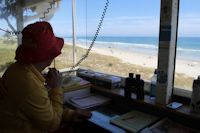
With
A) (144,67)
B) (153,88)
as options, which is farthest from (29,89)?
(144,67)

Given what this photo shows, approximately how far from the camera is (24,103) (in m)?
0.87

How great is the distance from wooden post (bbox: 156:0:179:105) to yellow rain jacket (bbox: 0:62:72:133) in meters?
0.67

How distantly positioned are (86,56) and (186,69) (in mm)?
986

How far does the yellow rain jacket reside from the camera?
0.87 m

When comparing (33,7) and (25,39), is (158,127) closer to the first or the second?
(25,39)

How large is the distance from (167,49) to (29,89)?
82 cm

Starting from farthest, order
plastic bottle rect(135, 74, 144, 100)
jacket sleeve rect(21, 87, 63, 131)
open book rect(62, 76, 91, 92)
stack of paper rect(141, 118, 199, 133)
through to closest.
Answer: open book rect(62, 76, 91, 92) → plastic bottle rect(135, 74, 144, 100) → stack of paper rect(141, 118, 199, 133) → jacket sleeve rect(21, 87, 63, 131)

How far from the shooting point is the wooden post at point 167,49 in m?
1.23

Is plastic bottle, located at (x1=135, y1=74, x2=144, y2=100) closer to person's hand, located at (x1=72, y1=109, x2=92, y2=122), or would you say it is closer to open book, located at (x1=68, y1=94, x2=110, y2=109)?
open book, located at (x1=68, y1=94, x2=110, y2=109)

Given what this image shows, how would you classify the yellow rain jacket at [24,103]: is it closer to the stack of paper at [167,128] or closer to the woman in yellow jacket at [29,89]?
the woman in yellow jacket at [29,89]

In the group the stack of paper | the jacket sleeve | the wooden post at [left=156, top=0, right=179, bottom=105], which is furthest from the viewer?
the wooden post at [left=156, top=0, right=179, bottom=105]

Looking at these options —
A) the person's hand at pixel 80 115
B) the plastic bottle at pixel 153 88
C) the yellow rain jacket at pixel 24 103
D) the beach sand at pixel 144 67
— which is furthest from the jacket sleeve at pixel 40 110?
the beach sand at pixel 144 67

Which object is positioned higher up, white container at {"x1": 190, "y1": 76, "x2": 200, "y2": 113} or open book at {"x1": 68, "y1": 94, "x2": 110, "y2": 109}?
white container at {"x1": 190, "y1": 76, "x2": 200, "y2": 113}

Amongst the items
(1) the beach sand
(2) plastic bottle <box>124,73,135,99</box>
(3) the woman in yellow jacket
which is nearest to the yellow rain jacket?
(3) the woman in yellow jacket
